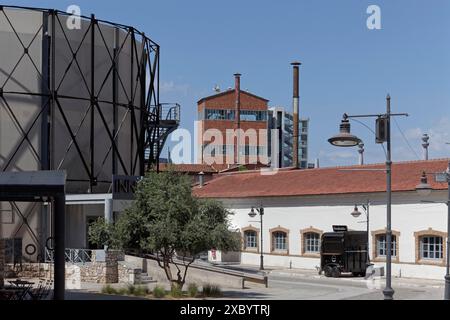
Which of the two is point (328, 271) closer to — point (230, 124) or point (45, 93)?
point (45, 93)

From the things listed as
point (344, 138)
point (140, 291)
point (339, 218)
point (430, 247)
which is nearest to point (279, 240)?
point (339, 218)

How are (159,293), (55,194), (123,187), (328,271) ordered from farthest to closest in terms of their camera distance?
(328,271) → (123,187) → (159,293) → (55,194)

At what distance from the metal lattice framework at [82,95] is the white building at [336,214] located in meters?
9.88

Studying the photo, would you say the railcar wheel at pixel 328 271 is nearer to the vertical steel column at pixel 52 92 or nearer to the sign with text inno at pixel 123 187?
the sign with text inno at pixel 123 187

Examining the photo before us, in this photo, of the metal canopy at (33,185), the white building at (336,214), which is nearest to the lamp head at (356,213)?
the white building at (336,214)

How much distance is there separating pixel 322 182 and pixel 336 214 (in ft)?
11.9

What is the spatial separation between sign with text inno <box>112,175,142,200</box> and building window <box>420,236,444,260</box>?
15.2 metres

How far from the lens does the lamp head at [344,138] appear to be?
17328 millimetres

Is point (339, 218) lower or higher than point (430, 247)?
higher

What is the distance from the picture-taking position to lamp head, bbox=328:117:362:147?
1733 centimetres

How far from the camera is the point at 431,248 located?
123 feet

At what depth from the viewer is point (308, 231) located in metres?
44.3
